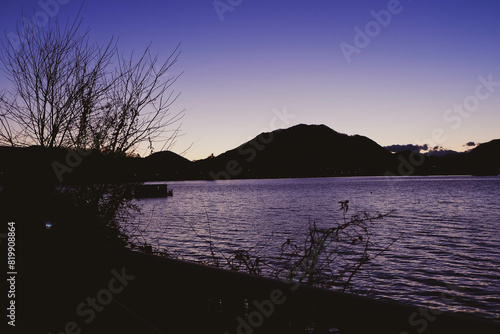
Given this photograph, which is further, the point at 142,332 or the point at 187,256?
the point at 187,256

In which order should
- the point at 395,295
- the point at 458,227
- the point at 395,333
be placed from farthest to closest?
the point at 458,227 < the point at 395,295 < the point at 395,333

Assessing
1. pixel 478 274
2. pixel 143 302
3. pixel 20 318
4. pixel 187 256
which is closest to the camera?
pixel 143 302

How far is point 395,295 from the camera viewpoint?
43.7 ft

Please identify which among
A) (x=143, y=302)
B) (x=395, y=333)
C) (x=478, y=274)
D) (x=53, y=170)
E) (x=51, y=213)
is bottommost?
(x=478, y=274)

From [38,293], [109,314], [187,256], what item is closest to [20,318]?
[38,293]

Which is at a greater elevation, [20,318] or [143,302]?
[143,302]

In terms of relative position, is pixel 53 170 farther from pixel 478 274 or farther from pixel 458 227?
pixel 458 227

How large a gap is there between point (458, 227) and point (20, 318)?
35.1 m

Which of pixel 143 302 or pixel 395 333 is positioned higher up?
pixel 395 333

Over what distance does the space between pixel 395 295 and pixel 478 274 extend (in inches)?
230

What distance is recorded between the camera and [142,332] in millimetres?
3301

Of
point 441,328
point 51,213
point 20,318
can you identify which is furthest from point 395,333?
point 51,213

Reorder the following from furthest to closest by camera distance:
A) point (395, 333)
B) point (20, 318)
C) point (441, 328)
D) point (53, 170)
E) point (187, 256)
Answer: point (187, 256) → point (53, 170) → point (20, 318) → point (395, 333) → point (441, 328)

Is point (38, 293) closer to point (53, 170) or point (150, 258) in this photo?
point (150, 258)
